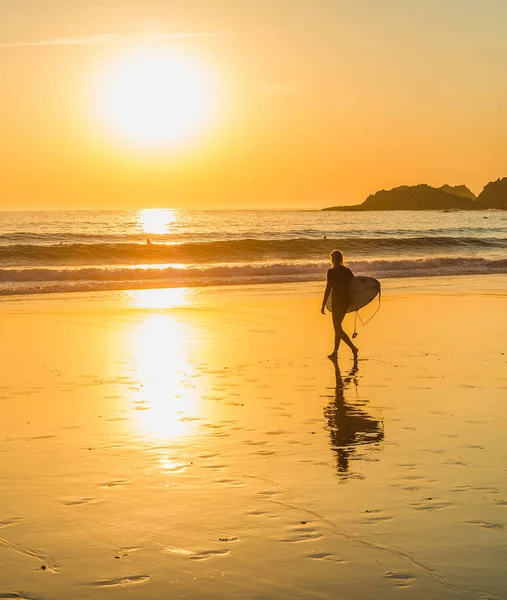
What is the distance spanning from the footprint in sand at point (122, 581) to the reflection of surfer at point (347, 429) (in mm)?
2789

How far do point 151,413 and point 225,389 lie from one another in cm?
180

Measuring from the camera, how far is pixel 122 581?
564 centimetres

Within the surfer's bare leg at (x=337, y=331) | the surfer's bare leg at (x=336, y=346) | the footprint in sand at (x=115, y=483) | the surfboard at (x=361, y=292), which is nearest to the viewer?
the footprint in sand at (x=115, y=483)

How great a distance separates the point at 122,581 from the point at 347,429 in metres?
4.67

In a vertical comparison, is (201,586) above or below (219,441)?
below

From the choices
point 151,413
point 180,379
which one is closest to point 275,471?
point 151,413

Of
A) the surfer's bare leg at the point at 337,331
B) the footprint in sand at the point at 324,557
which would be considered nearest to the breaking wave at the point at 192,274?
the surfer's bare leg at the point at 337,331

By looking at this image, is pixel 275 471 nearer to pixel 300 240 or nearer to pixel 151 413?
pixel 151 413

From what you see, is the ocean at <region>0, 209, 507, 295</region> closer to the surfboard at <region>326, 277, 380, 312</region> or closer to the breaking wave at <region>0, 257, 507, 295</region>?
the breaking wave at <region>0, 257, 507, 295</region>

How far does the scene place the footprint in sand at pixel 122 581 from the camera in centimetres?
558

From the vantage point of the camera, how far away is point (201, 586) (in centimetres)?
557

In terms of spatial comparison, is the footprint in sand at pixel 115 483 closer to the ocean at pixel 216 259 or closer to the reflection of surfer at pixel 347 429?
the reflection of surfer at pixel 347 429

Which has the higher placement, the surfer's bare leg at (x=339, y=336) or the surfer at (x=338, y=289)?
→ the surfer at (x=338, y=289)

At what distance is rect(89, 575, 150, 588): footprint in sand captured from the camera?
558cm
